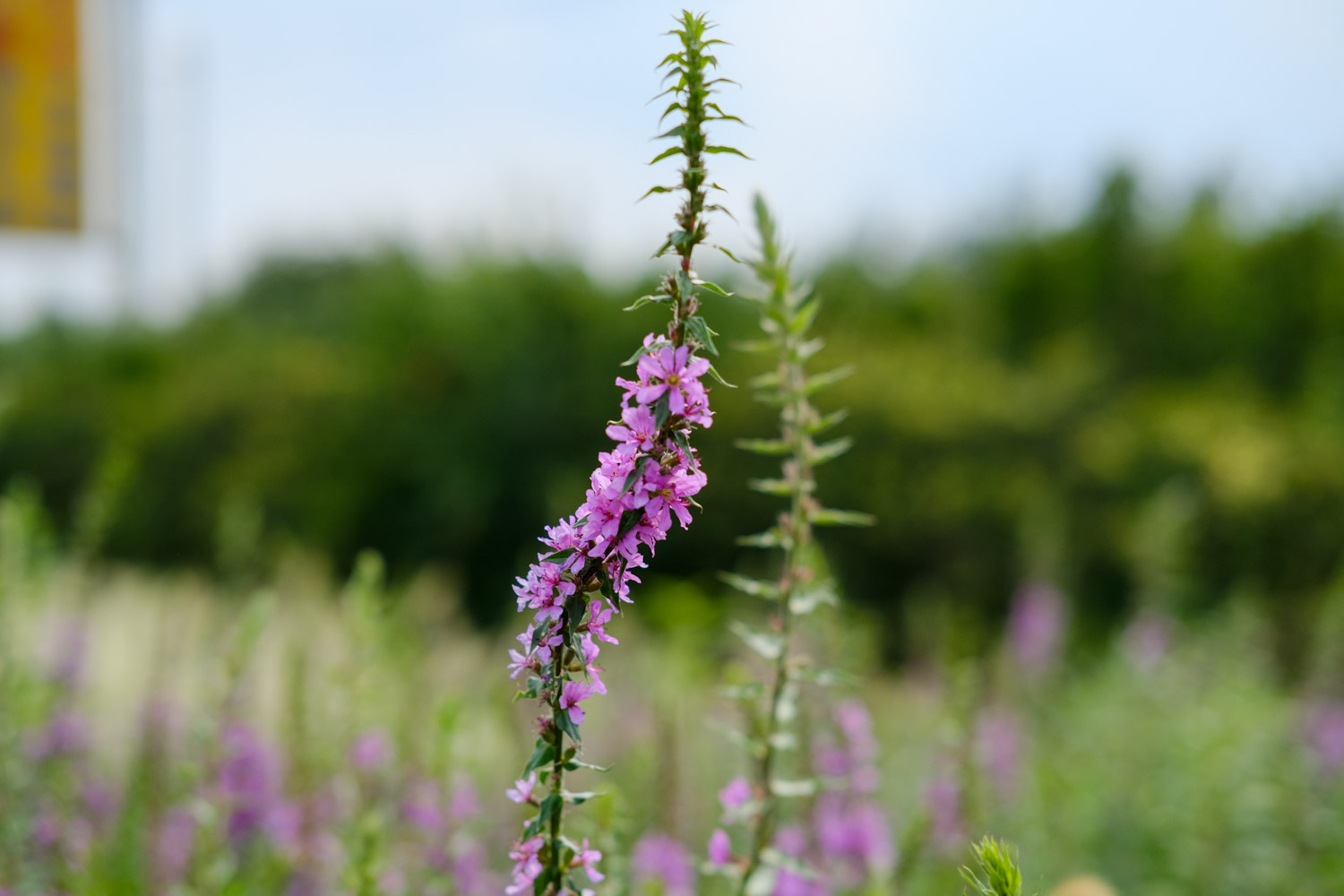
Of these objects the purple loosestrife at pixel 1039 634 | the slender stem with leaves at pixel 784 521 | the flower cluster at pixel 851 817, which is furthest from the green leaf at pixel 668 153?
the purple loosestrife at pixel 1039 634

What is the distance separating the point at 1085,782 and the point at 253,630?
4.98m

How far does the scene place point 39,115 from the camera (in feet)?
62.5

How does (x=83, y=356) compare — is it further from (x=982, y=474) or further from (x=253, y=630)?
(x=253, y=630)

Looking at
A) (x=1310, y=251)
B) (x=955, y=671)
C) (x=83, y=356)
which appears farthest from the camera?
(x=83, y=356)

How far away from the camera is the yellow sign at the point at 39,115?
734 inches

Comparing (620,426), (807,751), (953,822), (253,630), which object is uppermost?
(620,426)

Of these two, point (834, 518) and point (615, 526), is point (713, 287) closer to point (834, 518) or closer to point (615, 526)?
point (615, 526)

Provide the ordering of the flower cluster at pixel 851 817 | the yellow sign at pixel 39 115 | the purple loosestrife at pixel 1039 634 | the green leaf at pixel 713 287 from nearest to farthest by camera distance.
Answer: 1. the green leaf at pixel 713 287
2. the flower cluster at pixel 851 817
3. the purple loosestrife at pixel 1039 634
4. the yellow sign at pixel 39 115

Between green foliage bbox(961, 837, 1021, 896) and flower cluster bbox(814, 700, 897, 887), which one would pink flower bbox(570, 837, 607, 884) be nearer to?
green foliage bbox(961, 837, 1021, 896)

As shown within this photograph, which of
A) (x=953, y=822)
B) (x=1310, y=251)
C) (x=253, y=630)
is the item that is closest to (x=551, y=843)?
(x=253, y=630)

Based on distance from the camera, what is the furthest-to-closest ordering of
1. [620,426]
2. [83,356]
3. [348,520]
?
[83,356] < [348,520] < [620,426]

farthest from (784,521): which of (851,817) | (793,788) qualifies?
(851,817)

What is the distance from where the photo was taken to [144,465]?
19203 millimetres

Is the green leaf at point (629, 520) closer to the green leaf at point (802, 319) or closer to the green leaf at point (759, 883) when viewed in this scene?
the green leaf at point (802, 319)
